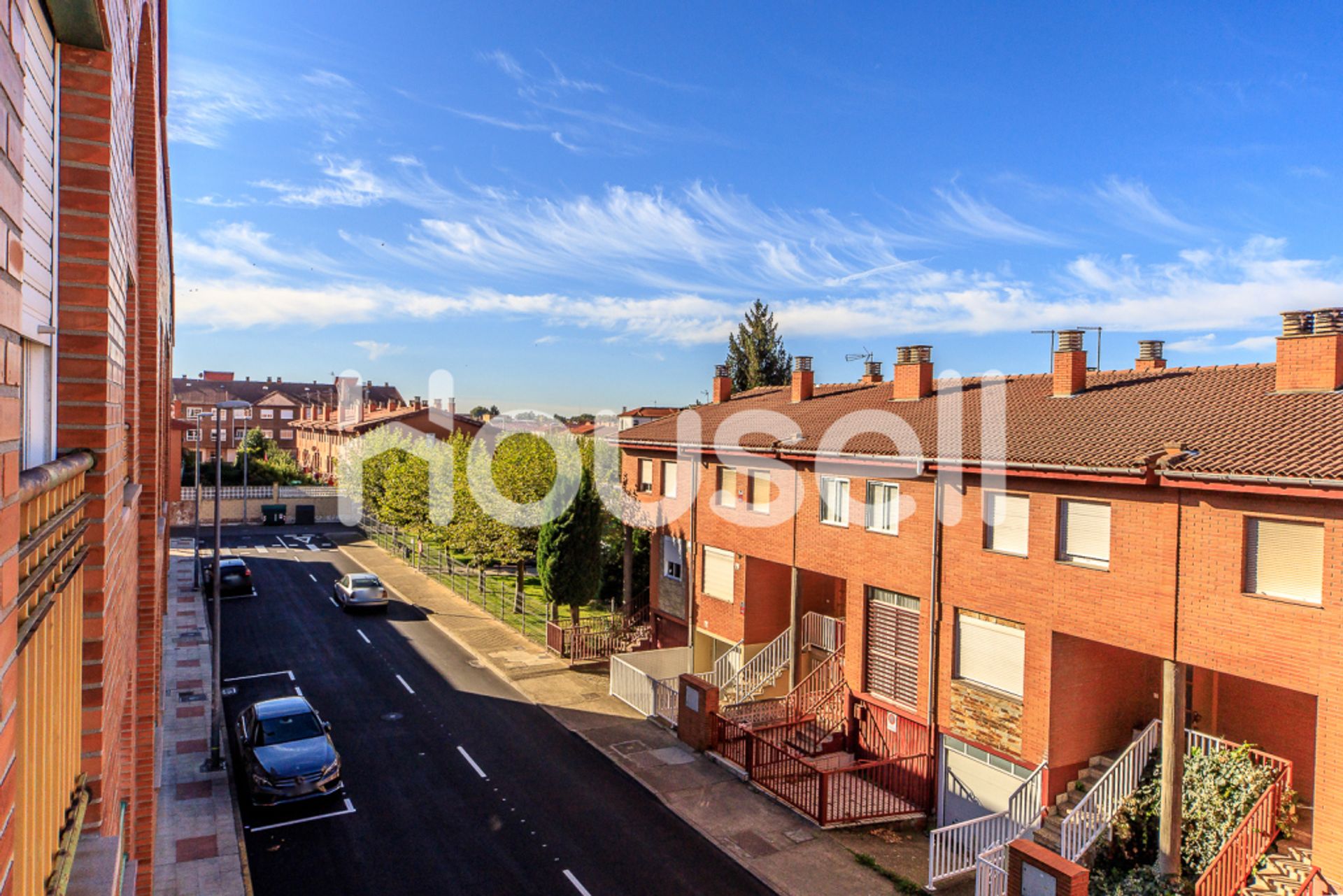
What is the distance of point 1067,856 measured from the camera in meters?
13.3

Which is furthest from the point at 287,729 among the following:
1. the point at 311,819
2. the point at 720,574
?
the point at 720,574

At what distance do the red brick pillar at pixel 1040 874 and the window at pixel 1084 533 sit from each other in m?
4.65

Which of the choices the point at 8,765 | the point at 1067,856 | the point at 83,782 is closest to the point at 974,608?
the point at 1067,856

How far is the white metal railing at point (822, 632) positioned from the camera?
823 inches

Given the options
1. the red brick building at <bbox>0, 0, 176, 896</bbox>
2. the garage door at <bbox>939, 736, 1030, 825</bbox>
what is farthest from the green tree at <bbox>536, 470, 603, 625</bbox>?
the red brick building at <bbox>0, 0, 176, 896</bbox>

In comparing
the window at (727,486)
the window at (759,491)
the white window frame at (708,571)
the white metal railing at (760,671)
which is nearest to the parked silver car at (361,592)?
the white window frame at (708,571)

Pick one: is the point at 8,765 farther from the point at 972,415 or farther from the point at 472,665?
the point at 472,665

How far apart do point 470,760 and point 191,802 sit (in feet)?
17.1

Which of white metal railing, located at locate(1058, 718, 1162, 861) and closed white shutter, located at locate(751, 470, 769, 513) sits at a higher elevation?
closed white shutter, located at locate(751, 470, 769, 513)

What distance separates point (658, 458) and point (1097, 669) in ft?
47.9

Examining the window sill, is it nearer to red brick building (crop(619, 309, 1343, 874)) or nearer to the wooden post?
red brick building (crop(619, 309, 1343, 874))

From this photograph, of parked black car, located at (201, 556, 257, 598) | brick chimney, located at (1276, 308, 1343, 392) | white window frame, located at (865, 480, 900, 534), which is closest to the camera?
brick chimney, located at (1276, 308, 1343, 392)

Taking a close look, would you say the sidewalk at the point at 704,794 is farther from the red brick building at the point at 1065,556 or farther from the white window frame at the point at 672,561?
the white window frame at the point at 672,561

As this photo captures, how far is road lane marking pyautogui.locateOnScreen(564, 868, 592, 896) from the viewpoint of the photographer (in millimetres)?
13039
